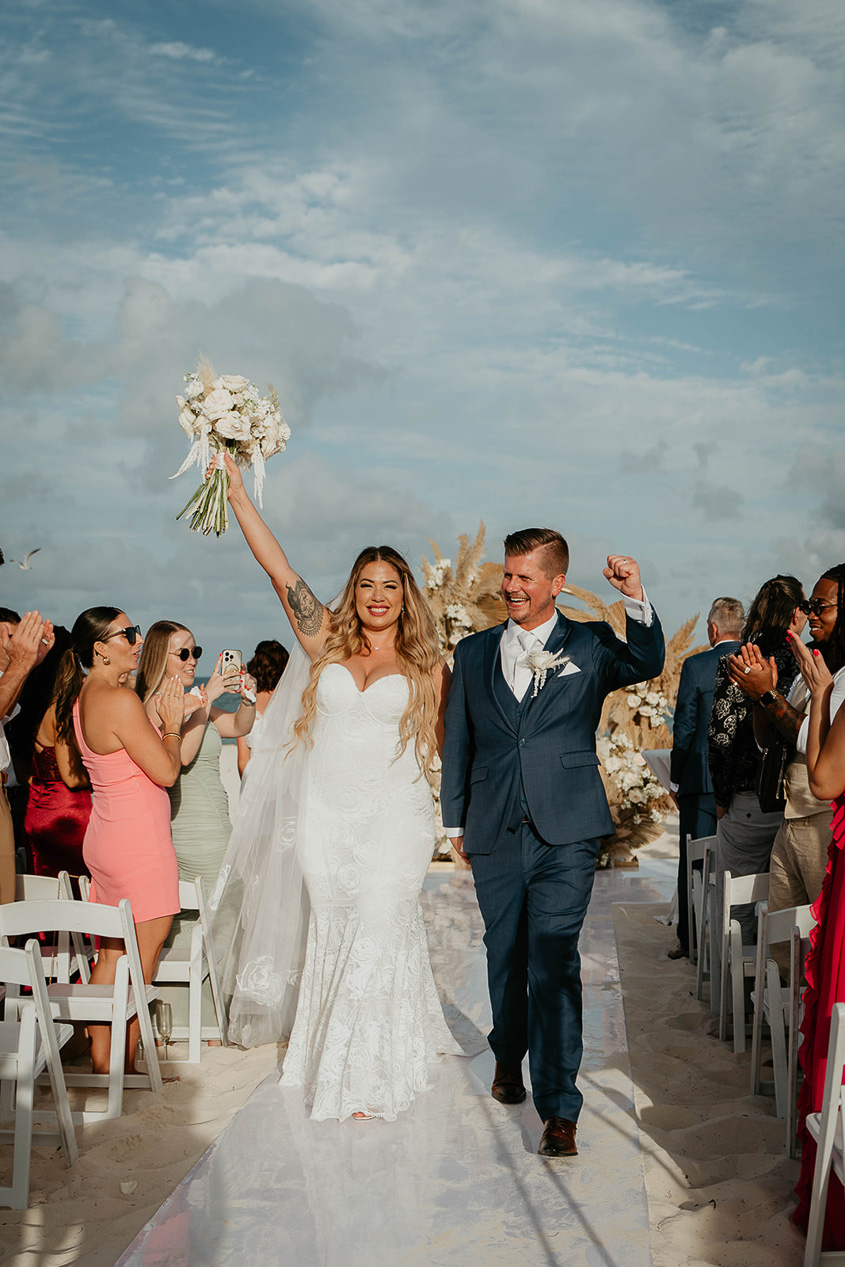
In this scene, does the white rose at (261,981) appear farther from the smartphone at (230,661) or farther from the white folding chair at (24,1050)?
the smartphone at (230,661)

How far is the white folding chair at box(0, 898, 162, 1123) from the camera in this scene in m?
4.41

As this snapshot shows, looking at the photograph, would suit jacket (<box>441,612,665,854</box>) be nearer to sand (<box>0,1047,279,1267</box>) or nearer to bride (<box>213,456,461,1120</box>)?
bride (<box>213,456,461,1120</box>)

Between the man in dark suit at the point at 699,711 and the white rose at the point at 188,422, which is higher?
the white rose at the point at 188,422

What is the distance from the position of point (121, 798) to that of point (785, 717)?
3.01 metres

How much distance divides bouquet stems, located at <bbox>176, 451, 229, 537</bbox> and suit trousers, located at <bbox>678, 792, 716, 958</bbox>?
154 inches

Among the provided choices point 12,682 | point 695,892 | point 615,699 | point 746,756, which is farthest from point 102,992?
point 615,699

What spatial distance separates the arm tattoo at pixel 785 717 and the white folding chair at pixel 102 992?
9.41ft

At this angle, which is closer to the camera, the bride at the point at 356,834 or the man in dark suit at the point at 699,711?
the bride at the point at 356,834

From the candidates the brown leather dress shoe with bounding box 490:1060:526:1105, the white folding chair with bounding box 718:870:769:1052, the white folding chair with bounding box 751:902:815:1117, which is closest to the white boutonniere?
the white folding chair with bounding box 751:902:815:1117

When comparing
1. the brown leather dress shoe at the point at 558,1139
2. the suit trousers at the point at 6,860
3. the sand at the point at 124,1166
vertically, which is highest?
the suit trousers at the point at 6,860

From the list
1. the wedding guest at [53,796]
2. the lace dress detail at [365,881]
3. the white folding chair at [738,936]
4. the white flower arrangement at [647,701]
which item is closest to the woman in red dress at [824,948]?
the white folding chair at [738,936]

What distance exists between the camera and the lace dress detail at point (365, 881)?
4.63 m

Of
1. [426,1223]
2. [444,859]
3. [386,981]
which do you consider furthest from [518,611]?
[444,859]

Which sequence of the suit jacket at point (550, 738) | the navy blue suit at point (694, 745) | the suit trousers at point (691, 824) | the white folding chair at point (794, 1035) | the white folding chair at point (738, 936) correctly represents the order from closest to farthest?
the white folding chair at point (794, 1035)
the suit jacket at point (550, 738)
the white folding chair at point (738, 936)
the navy blue suit at point (694, 745)
the suit trousers at point (691, 824)
